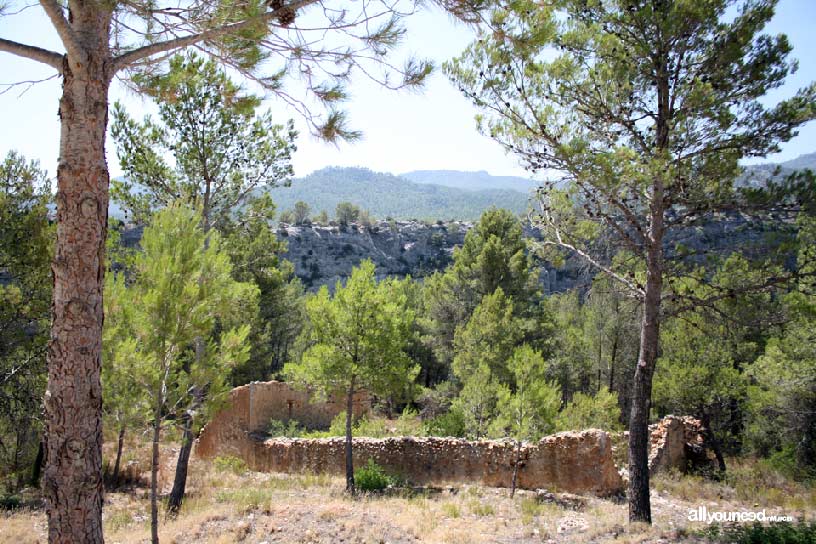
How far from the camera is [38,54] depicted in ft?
12.6

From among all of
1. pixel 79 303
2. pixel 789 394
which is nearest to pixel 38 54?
pixel 79 303

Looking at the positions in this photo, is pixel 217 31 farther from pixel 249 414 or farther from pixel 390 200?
pixel 390 200

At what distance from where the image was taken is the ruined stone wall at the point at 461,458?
441 inches

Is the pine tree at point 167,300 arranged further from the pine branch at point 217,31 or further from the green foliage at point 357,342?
the green foliage at point 357,342

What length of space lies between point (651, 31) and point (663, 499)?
8.22m

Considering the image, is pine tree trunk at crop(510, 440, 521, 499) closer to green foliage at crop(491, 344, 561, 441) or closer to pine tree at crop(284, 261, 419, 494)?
green foliage at crop(491, 344, 561, 441)

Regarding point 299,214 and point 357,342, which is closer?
point 357,342

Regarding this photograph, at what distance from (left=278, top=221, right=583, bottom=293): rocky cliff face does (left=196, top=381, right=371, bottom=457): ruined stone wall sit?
46322 millimetres

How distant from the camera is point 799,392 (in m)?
13.1

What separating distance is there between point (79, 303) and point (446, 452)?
10.7 metres

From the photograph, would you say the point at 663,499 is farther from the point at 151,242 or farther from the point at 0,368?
the point at 0,368

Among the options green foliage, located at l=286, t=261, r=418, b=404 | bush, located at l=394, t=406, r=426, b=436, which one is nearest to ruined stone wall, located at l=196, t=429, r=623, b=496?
green foliage, located at l=286, t=261, r=418, b=404

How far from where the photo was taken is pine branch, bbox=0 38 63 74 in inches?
150

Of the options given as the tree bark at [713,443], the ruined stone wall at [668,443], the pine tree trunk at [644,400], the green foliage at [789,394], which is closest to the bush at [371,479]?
the ruined stone wall at [668,443]
